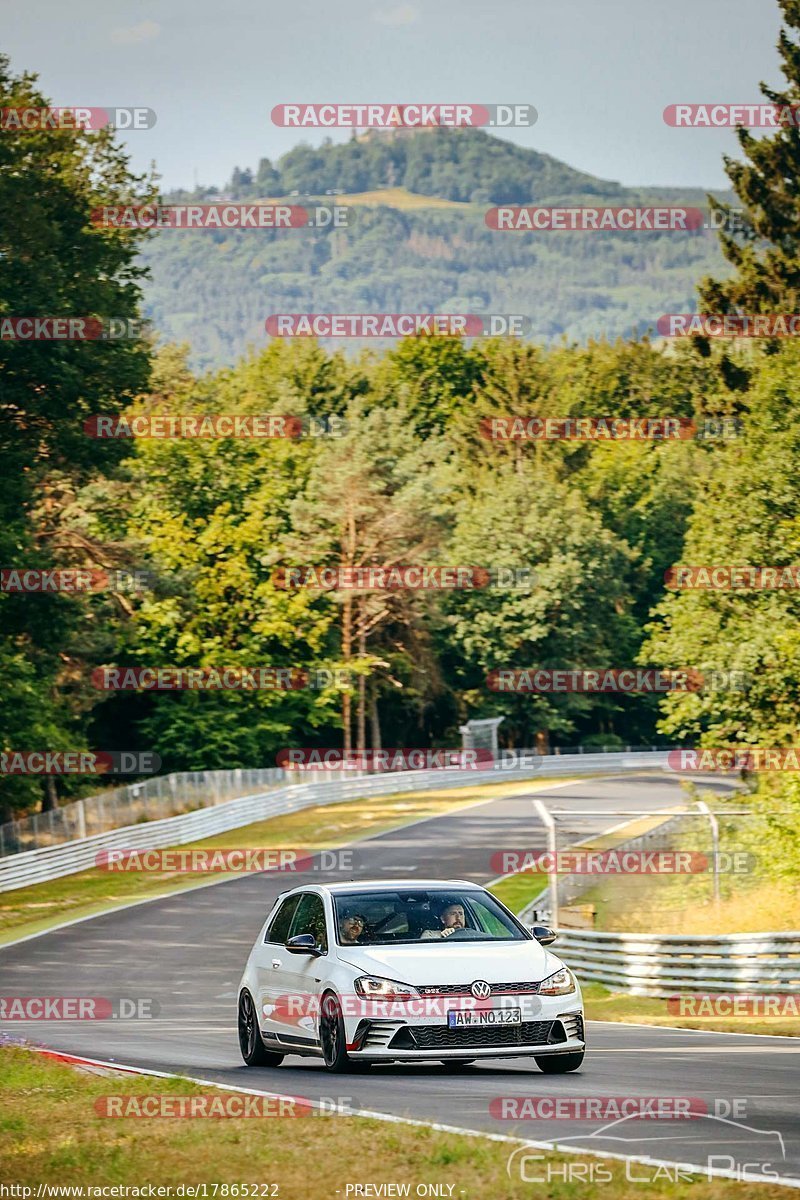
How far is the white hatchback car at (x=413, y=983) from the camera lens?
12477 millimetres

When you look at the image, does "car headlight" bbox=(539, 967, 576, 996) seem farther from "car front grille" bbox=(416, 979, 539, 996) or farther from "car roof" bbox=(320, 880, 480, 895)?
"car roof" bbox=(320, 880, 480, 895)

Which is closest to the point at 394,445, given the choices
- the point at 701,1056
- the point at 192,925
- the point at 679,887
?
the point at 192,925

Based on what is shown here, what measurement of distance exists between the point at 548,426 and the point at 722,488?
54.2 m

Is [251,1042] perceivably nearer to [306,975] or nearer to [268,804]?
[306,975]

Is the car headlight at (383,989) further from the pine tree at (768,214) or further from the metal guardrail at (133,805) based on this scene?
the pine tree at (768,214)

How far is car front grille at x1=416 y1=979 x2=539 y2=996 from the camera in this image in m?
12.5

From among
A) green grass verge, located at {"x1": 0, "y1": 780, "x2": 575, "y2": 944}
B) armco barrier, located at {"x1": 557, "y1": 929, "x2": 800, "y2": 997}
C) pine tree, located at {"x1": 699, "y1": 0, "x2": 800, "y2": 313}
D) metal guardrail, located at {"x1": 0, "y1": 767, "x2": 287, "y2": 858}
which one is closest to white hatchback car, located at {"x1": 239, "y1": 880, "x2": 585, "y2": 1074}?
armco barrier, located at {"x1": 557, "y1": 929, "x2": 800, "y2": 997}

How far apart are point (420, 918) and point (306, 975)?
964mm

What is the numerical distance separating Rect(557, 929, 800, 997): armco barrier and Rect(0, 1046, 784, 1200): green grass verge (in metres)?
12.5

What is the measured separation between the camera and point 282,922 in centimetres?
1488

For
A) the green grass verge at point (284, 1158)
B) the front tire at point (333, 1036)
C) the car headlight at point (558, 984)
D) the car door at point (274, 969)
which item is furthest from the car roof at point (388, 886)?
the green grass verge at point (284, 1158)

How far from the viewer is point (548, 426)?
326ft

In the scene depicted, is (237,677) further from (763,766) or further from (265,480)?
(763,766)

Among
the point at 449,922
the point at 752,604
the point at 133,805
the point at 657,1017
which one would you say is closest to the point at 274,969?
the point at 449,922
